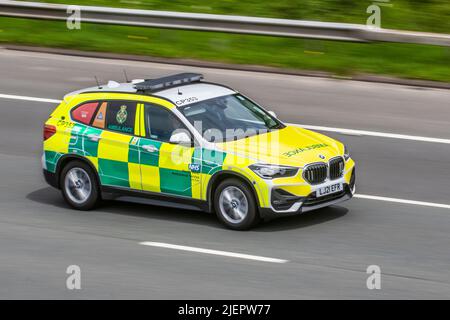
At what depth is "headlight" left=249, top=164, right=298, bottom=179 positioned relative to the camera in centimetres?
1232

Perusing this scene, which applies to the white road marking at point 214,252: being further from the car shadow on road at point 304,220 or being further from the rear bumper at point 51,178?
the rear bumper at point 51,178

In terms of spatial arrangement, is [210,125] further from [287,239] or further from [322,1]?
[322,1]

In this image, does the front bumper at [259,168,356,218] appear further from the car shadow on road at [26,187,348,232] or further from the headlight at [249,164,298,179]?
the car shadow on road at [26,187,348,232]

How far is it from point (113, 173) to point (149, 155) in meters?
0.66

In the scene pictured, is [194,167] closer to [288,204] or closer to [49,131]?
[288,204]

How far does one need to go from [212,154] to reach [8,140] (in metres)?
5.37

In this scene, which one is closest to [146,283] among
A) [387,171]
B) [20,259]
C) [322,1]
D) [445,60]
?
[20,259]

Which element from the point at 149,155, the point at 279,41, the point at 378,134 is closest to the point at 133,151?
the point at 149,155

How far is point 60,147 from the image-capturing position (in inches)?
544

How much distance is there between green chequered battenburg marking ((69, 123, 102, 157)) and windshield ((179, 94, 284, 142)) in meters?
1.28

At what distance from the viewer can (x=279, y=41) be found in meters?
20.8

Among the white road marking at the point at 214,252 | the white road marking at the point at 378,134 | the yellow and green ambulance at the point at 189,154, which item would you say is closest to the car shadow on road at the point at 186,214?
the yellow and green ambulance at the point at 189,154

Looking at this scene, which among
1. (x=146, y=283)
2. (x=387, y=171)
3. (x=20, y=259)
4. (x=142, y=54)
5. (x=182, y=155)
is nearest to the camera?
(x=146, y=283)

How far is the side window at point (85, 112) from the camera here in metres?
13.8
